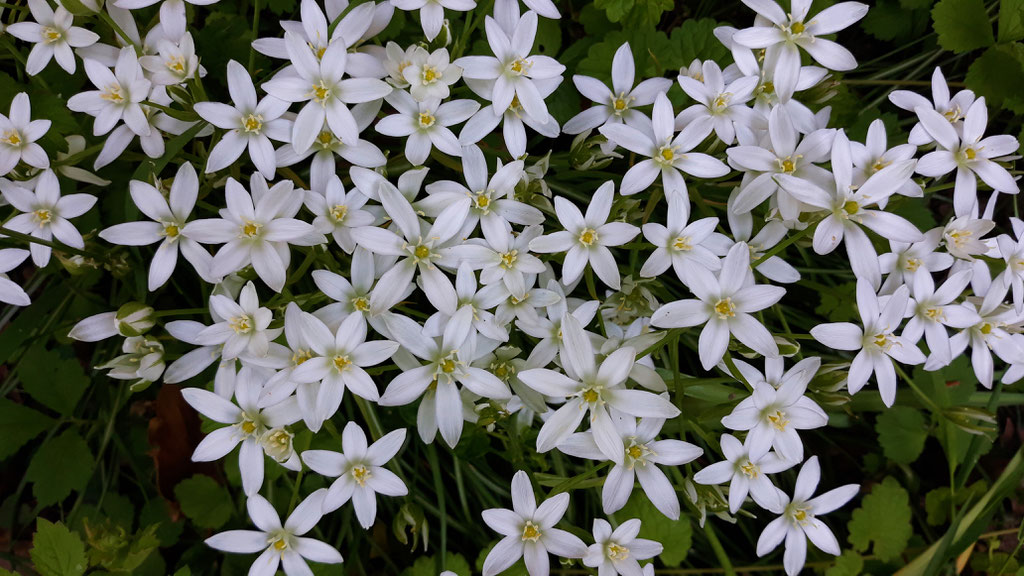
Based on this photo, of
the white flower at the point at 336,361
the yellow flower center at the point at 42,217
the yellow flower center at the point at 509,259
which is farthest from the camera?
the yellow flower center at the point at 42,217

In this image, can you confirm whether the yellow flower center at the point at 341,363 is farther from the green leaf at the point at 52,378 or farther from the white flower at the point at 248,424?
the green leaf at the point at 52,378

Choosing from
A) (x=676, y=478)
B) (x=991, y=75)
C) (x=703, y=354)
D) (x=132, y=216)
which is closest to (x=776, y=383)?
(x=703, y=354)

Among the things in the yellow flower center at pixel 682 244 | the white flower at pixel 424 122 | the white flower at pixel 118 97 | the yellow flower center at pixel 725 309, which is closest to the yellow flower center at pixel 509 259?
the white flower at pixel 424 122

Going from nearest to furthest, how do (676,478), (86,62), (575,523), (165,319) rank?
(86,62) → (676,478) → (165,319) → (575,523)

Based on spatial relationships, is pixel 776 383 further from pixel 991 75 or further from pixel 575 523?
pixel 991 75

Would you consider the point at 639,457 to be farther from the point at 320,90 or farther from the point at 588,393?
the point at 320,90

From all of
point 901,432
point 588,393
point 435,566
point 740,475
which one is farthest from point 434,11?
point 901,432

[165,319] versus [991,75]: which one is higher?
[991,75]
